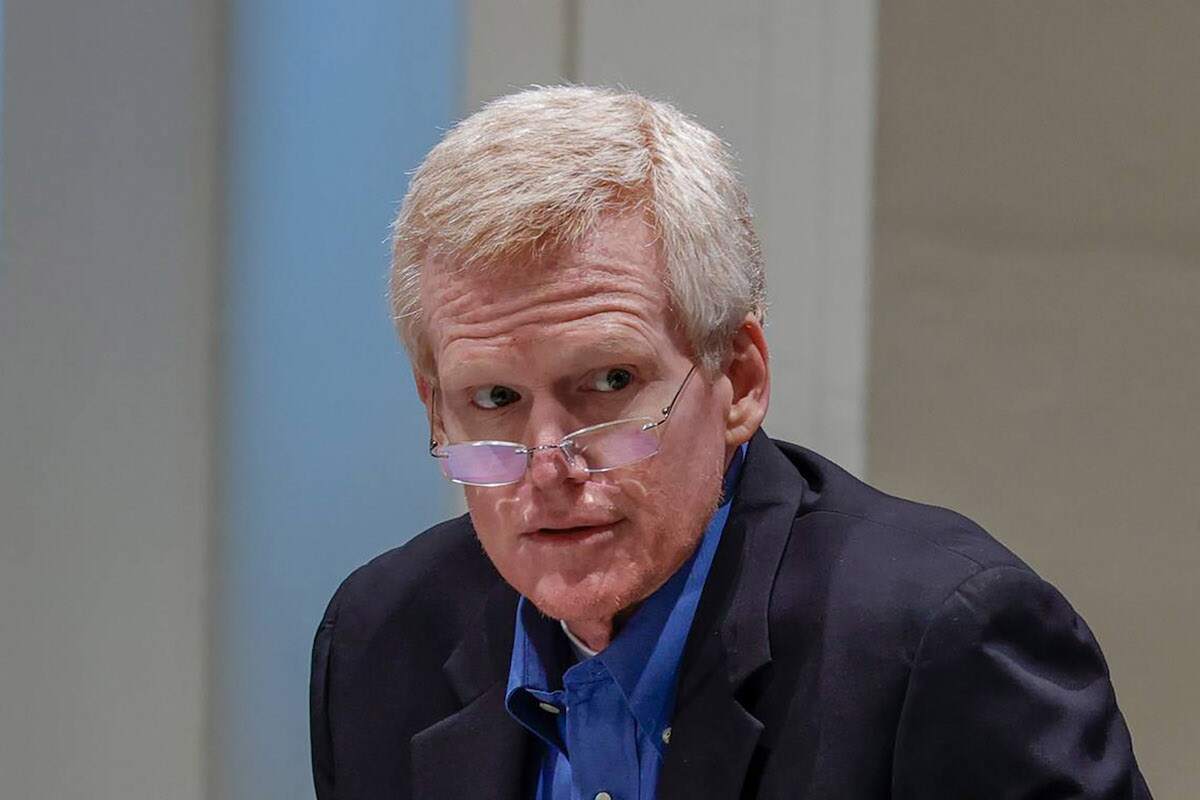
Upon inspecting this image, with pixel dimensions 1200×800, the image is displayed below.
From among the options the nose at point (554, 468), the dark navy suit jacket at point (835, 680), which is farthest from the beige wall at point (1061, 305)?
the nose at point (554, 468)

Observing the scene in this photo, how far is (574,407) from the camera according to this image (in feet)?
5.59

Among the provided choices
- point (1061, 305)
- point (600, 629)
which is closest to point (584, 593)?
point (600, 629)

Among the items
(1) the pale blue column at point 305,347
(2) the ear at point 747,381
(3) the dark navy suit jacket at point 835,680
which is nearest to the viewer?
(3) the dark navy suit jacket at point 835,680

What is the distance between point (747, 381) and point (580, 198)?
0.93 ft

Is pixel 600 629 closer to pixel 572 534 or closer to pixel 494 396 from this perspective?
pixel 572 534

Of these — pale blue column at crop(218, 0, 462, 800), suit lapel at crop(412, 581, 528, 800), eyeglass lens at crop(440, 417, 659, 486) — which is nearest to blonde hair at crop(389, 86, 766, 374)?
eyeglass lens at crop(440, 417, 659, 486)

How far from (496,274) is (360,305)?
1115 millimetres

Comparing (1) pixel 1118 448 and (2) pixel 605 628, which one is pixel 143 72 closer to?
(2) pixel 605 628

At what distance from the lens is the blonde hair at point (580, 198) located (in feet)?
5.45

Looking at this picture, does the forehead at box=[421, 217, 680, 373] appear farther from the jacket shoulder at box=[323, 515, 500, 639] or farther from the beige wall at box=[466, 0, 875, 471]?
the beige wall at box=[466, 0, 875, 471]

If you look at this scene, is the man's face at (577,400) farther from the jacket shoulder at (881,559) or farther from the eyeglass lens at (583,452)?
the jacket shoulder at (881,559)

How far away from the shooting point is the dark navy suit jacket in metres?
1.65

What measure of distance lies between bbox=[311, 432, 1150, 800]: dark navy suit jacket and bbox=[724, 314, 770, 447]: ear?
4.0 inches

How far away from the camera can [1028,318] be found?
289 centimetres
